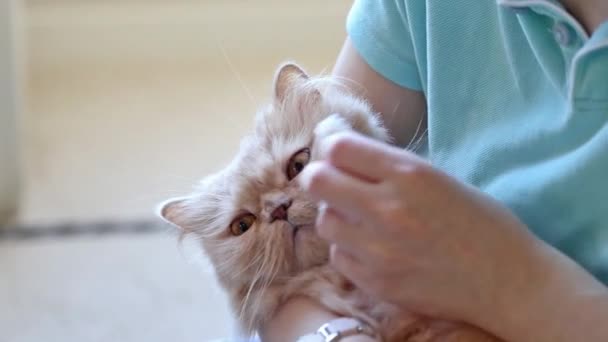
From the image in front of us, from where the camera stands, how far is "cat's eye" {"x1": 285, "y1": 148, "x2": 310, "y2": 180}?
839 millimetres

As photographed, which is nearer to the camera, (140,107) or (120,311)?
(120,311)

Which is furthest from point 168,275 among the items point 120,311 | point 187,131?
point 187,131

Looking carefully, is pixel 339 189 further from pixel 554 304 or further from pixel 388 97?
pixel 388 97

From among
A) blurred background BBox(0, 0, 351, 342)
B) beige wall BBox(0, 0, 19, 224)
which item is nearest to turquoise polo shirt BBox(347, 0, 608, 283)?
blurred background BBox(0, 0, 351, 342)

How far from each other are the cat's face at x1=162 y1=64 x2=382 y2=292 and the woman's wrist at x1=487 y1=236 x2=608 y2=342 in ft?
0.64

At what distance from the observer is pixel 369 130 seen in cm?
88

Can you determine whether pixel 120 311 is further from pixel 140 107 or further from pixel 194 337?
pixel 140 107

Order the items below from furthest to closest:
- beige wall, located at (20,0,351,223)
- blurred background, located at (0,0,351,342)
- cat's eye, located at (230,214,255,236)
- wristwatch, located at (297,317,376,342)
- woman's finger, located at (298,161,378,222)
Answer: beige wall, located at (20,0,351,223) < blurred background, located at (0,0,351,342) < cat's eye, located at (230,214,255,236) < wristwatch, located at (297,317,376,342) < woman's finger, located at (298,161,378,222)

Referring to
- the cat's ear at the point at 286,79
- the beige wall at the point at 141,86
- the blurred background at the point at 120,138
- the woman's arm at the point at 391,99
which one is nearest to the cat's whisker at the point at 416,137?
the woman's arm at the point at 391,99

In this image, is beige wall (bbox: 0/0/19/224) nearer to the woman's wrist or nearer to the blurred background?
the blurred background

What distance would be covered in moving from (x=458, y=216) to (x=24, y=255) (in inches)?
56.7

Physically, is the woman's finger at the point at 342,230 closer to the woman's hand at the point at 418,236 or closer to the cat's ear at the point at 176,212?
the woman's hand at the point at 418,236

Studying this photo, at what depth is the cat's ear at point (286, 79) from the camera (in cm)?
94

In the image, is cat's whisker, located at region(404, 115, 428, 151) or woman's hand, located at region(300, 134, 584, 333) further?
cat's whisker, located at region(404, 115, 428, 151)
